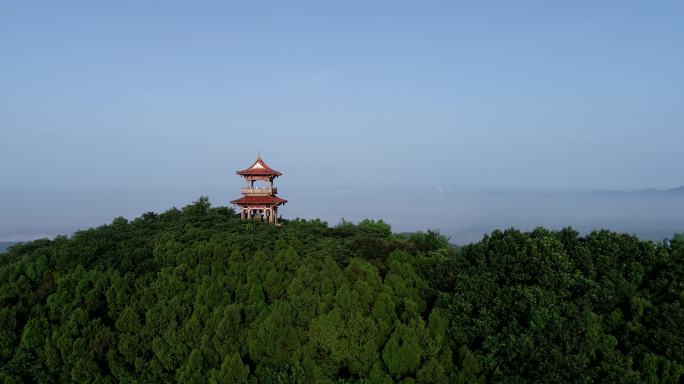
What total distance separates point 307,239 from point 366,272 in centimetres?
681

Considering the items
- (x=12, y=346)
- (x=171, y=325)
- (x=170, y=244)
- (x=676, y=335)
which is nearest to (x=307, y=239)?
(x=170, y=244)

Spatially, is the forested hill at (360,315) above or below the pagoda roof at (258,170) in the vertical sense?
below

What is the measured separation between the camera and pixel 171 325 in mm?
16312

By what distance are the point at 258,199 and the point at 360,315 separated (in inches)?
579

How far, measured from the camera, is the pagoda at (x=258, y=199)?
28.5 metres

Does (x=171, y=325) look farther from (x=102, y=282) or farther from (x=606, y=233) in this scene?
(x=606, y=233)

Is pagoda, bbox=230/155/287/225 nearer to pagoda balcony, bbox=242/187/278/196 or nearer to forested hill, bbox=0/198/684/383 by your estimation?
pagoda balcony, bbox=242/187/278/196

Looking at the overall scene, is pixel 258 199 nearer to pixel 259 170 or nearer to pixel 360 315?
pixel 259 170

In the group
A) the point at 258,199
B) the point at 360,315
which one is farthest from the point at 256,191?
the point at 360,315

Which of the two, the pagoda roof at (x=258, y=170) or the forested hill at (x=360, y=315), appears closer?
the forested hill at (x=360, y=315)

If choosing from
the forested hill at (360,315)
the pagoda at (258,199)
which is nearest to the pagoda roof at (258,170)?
the pagoda at (258,199)

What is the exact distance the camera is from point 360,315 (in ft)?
50.4

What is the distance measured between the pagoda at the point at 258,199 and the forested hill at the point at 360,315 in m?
9.04

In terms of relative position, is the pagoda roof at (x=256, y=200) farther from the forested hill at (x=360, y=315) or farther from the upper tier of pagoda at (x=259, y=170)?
the forested hill at (x=360, y=315)
